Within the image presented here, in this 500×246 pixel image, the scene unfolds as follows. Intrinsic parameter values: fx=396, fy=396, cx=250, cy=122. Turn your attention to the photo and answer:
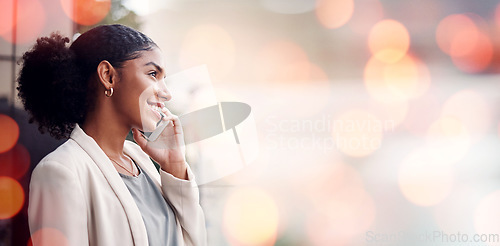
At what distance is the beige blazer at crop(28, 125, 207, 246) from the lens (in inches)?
30.8

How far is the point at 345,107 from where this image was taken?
1.17 m

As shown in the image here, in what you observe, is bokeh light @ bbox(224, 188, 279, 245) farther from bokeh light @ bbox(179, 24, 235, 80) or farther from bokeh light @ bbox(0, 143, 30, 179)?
bokeh light @ bbox(0, 143, 30, 179)

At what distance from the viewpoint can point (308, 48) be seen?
117 cm

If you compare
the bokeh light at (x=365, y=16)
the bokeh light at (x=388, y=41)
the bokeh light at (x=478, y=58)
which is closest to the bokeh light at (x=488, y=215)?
the bokeh light at (x=478, y=58)

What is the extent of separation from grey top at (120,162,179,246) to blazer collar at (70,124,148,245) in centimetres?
5

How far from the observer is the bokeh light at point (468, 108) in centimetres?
115

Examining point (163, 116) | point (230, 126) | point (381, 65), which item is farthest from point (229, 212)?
point (381, 65)

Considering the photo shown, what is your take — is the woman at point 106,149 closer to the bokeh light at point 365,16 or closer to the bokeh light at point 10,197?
the bokeh light at point 10,197

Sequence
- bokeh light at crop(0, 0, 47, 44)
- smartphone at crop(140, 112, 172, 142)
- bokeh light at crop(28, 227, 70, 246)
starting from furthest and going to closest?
bokeh light at crop(0, 0, 47, 44), smartphone at crop(140, 112, 172, 142), bokeh light at crop(28, 227, 70, 246)

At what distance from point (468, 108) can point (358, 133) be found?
32cm

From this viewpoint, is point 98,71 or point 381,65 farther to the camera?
point 381,65

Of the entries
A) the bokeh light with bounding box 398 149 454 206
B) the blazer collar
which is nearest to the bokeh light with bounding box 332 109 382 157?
the bokeh light with bounding box 398 149 454 206

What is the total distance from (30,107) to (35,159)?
0.74ft

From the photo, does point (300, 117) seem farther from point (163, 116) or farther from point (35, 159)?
point (35, 159)
